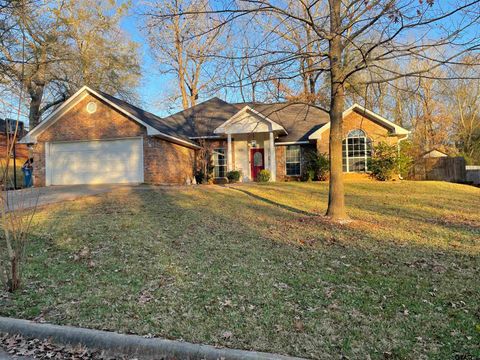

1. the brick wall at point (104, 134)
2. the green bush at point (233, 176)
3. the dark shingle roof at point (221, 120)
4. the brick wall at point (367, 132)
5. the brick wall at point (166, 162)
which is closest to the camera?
the brick wall at point (166, 162)

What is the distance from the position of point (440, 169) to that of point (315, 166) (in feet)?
29.1

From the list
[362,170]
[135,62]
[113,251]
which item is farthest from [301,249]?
[135,62]


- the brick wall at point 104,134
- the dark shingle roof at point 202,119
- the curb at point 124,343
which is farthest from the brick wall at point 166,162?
the curb at point 124,343

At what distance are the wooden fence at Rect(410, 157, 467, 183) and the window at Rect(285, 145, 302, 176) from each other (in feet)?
26.0

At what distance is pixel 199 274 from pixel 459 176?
21.8m

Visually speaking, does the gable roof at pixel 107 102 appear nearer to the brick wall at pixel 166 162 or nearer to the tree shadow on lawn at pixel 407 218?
the brick wall at pixel 166 162

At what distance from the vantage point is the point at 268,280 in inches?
193

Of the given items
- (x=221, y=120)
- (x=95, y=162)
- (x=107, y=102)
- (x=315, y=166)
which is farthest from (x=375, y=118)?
(x=95, y=162)

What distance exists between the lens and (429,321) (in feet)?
12.1

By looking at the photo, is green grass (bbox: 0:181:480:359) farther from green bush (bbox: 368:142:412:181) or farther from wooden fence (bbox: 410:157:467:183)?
wooden fence (bbox: 410:157:467:183)

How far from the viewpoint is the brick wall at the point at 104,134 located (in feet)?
55.6

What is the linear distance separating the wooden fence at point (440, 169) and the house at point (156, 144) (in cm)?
410

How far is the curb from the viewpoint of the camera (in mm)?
3135

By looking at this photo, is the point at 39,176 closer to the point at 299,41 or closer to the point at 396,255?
the point at 299,41
